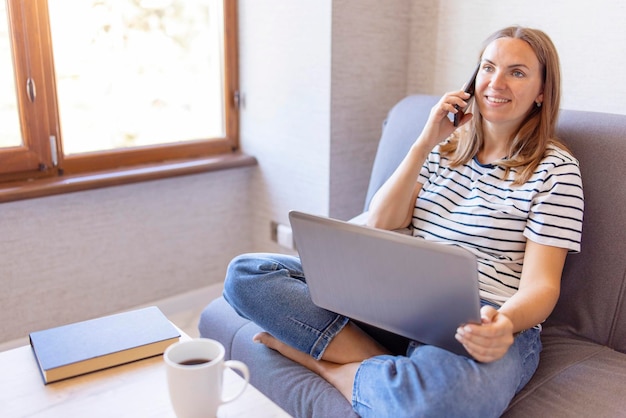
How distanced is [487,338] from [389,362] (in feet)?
0.62

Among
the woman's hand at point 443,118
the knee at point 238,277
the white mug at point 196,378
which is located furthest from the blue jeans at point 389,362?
the woman's hand at point 443,118

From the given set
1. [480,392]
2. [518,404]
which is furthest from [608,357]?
[480,392]

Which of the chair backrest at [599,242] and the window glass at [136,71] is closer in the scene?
the chair backrest at [599,242]

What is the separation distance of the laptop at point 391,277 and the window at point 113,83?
116 cm

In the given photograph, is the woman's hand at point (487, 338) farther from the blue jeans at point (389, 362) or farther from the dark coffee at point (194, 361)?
the dark coffee at point (194, 361)

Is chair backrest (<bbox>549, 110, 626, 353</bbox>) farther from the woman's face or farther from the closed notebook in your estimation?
the closed notebook

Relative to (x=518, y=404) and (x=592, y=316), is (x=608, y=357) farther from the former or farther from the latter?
(x=518, y=404)

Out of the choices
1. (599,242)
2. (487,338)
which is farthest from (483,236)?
(487,338)

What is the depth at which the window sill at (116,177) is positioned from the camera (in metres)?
1.85

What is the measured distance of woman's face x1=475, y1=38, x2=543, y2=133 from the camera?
1378 millimetres

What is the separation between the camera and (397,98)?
2.21m

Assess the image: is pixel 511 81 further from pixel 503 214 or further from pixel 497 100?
pixel 503 214

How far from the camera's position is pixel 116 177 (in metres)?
2.02

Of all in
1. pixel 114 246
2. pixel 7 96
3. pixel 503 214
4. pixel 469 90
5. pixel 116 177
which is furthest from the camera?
pixel 114 246
